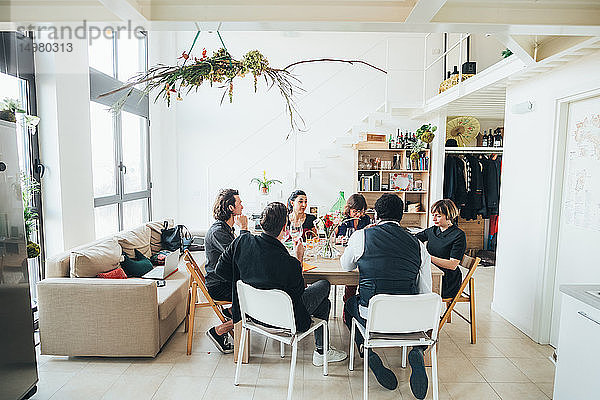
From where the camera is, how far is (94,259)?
11.2 ft

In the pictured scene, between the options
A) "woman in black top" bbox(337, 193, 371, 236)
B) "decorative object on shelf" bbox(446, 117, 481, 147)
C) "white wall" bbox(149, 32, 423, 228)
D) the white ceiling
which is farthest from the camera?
"white wall" bbox(149, 32, 423, 228)

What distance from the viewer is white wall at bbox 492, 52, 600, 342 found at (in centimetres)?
342

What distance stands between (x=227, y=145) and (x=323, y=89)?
2081mm

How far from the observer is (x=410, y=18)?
2.53 meters

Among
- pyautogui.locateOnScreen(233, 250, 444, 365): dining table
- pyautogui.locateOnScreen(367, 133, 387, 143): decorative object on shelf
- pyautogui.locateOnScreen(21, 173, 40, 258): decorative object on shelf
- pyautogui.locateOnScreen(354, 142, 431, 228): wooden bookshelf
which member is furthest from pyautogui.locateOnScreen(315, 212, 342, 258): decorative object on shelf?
pyautogui.locateOnScreen(367, 133, 387, 143): decorative object on shelf

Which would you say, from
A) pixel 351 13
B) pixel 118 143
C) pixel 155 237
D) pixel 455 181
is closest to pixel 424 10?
pixel 351 13

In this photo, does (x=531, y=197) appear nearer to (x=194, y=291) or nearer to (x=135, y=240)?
(x=194, y=291)

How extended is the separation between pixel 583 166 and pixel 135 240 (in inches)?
171

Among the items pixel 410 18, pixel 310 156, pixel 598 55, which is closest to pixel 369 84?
pixel 310 156

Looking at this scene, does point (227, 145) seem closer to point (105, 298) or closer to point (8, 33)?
point (8, 33)

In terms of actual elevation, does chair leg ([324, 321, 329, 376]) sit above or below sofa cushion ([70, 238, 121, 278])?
below

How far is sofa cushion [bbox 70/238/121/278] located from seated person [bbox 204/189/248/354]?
0.92m

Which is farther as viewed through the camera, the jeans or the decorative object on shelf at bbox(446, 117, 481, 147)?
the decorative object on shelf at bbox(446, 117, 481, 147)

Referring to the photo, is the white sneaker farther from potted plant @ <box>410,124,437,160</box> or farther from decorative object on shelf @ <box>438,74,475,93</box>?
potted plant @ <box>410,124,437,160</box>
